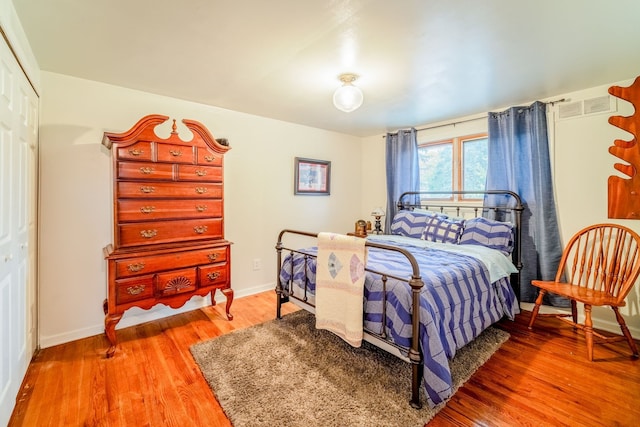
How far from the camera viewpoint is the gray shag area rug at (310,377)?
63.3 inches

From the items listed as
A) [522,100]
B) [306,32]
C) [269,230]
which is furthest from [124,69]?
[522,100]

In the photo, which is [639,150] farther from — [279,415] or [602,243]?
[279,415]

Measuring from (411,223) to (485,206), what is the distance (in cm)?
84

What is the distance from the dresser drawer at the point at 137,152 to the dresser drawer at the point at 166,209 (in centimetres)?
35

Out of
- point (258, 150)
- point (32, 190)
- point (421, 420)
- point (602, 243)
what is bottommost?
point (421, 420)

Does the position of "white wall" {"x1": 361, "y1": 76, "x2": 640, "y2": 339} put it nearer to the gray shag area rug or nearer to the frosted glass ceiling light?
the gray shag area rug

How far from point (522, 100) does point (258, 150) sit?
116 inches

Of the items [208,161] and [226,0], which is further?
[208,161]

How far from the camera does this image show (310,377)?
194 cm

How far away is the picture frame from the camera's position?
157 inches

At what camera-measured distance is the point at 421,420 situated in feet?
5.17

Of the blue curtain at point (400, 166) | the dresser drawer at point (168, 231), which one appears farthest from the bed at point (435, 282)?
the dresser drawer at point (168, 231)

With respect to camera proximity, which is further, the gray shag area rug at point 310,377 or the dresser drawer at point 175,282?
the dresser drawer at point 175,282

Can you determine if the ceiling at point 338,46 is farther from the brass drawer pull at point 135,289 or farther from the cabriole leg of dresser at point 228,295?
the cabriole leg of dresser at point 228,295
